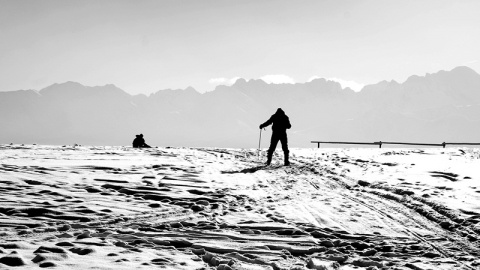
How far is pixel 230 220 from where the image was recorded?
626 cm

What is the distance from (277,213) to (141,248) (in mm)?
2720

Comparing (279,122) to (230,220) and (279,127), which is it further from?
(230,220)

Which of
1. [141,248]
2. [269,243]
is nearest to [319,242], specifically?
[269,243]

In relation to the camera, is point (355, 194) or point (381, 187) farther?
point (381, 187)

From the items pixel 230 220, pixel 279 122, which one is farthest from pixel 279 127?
pixel 230 220

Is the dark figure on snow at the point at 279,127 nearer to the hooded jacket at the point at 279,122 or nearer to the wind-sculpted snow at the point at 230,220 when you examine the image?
the hooded jacket at the point at 279,122

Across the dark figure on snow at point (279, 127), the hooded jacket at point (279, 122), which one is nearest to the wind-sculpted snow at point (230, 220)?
the dark figure on snow at point (279, 127)

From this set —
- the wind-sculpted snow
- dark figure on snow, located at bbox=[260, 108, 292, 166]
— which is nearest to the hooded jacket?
dark figure on snow, located at bbox=[260, 108, 292, 166]

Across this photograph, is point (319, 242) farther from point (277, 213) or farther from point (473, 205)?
point (473, 205)

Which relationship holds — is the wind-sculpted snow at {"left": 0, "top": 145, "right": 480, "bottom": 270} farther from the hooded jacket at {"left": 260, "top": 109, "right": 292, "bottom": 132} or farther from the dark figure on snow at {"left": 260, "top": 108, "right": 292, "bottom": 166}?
the hooded jacket at {"left": 260, "top": 109, "right": 292, "bottom": 132}

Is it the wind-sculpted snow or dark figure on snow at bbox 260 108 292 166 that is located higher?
dark figure on snow at bbox 260 108 292 166

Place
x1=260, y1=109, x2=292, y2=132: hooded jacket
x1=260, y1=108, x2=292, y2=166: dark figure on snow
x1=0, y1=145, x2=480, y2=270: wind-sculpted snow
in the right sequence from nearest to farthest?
1. x1=0, y1=145, x2=480, y2=270: wind-sculpted snow
2. x1=260, y1=108, x2=292, y2=166: dark figure on snow
3. x1=260, y1=109, x2=292, y2=132: hooded jacket

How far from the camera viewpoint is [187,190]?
8.74 m

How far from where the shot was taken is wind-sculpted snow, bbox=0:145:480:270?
445 cm
